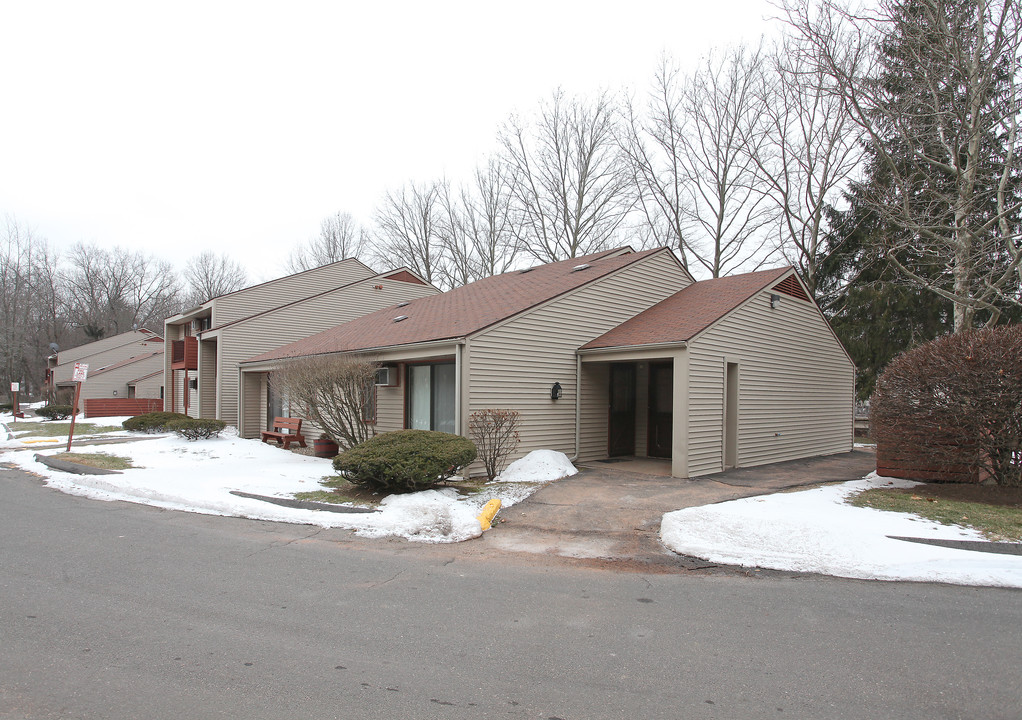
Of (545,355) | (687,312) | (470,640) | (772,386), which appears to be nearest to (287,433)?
(545,355)

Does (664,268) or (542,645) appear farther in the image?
(664,268)

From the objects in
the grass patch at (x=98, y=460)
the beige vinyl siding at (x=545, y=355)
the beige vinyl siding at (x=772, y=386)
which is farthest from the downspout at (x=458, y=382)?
the grass patch at (x=98, y=460)

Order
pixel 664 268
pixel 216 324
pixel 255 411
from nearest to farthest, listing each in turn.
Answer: pixel 664 268 < pixel 255 411 < pixel 216 324

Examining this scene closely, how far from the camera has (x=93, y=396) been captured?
3897cm

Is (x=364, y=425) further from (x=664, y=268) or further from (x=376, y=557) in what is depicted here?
(x=664, y=268)

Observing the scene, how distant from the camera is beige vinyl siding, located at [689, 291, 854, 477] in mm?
11766

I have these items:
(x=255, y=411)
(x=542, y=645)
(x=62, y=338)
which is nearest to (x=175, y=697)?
(x=542, y=645)

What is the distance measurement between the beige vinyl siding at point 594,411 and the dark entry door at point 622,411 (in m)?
0.15

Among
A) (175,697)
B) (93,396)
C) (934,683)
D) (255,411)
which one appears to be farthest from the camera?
(93,396)

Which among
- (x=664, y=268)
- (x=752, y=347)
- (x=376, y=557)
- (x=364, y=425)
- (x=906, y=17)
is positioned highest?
(x=906, y=17)

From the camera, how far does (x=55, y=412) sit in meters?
33.4

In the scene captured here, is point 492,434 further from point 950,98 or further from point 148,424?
point 148,424

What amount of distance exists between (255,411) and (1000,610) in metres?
20.2

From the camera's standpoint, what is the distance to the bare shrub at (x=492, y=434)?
36.4 feet
